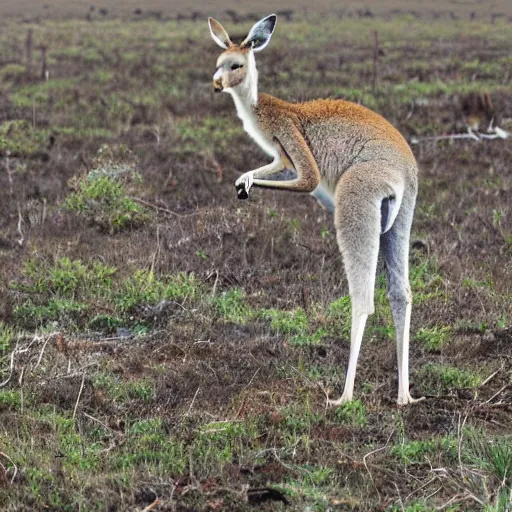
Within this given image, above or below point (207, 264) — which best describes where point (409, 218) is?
above

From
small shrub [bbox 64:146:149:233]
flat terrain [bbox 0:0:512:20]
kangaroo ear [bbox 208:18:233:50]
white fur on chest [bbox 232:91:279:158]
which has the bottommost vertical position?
flat terrain [bbox 0:0:512:20]

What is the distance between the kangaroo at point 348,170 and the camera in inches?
213

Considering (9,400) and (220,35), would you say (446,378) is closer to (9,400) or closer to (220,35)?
(220,35)

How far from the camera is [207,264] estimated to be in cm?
824

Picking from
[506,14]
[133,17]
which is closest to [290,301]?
[133,17]

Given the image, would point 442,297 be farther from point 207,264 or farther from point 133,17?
point 133,17

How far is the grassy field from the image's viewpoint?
474cm

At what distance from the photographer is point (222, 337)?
6.72m

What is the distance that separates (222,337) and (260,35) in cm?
230

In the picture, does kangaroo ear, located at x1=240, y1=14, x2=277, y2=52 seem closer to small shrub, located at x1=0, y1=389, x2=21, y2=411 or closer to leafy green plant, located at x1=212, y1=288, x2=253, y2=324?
leafy green plant, located at x1=212, y1=288, x2=253, y2=324

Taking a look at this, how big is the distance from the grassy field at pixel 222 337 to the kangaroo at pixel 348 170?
57 cm

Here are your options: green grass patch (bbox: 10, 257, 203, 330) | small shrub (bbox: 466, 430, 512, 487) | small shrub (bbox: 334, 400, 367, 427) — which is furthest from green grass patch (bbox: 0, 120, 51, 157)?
small shrub (bbox: 466, 430, 512, 487)

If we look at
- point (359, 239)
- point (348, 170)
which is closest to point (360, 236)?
point (359, 239)

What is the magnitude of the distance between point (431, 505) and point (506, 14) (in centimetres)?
4327
